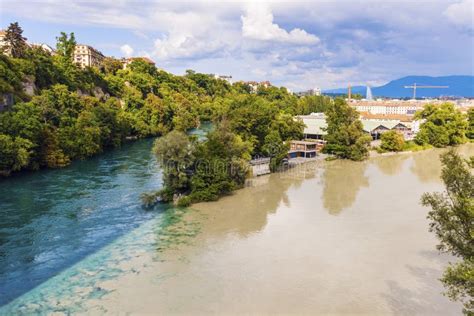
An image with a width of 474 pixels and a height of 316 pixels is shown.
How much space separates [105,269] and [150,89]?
63712 millimetres

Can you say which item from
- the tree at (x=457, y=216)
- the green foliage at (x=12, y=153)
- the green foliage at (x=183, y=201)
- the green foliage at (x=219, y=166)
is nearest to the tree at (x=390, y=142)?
the green foliage at (x=219, y=166)

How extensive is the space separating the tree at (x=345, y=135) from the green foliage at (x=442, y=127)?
16445 mm

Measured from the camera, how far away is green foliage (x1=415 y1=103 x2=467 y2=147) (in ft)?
181

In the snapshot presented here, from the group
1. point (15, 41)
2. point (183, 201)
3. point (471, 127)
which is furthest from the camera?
point (471, 127)

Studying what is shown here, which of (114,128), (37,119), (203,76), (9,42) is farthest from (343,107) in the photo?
(203,76)

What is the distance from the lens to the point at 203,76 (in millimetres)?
107375

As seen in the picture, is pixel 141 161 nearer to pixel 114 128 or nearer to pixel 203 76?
pixel 114 128

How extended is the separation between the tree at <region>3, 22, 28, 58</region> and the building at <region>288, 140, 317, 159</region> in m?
32.6

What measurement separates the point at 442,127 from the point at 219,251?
4887cm

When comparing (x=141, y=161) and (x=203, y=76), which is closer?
(x=141, y=161)

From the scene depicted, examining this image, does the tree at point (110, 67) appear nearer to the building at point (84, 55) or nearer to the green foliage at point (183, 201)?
the building at point (84, 55)

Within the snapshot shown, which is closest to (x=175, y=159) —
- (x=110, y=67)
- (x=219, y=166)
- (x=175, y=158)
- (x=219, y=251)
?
(x=175, y=158)

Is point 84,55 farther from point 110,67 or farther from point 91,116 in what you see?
point 91,116

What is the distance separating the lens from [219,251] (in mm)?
18219
